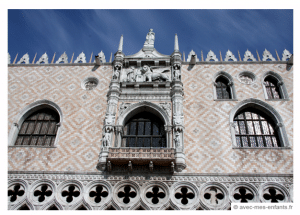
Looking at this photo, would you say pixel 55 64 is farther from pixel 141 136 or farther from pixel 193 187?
pixel 193 187

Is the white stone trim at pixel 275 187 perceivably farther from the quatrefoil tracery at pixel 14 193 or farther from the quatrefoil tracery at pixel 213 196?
the quatrefoil tracery at pixel 14 193

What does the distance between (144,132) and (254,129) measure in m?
5.23

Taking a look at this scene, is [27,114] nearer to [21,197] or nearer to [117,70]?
[21,197]

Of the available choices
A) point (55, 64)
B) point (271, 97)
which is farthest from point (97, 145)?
point (271, 97)

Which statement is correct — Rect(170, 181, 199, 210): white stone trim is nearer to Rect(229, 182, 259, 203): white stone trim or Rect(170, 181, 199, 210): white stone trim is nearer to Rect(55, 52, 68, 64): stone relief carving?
Rect(229, 182, 259, 203): white stone trim

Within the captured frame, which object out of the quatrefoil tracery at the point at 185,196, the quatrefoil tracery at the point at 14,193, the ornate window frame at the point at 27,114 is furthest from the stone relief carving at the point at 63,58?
the quatrefoil tracery at the point at 185,196

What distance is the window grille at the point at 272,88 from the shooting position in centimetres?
1398

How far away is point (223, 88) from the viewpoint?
14.6 meters

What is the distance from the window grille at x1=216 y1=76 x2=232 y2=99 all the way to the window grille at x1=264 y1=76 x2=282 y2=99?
1.98 m

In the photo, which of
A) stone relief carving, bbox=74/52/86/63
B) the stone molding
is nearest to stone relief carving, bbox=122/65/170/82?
stone relief carving, bbox=74/52/86/63

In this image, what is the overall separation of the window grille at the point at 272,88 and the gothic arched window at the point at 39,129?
1087 centimetres

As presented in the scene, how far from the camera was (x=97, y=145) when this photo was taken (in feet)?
41.0

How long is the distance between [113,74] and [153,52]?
111 inches

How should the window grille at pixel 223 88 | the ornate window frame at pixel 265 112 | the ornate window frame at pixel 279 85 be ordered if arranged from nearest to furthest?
the ornate window frame at pixel 265 112, the ornate window frame at pixel 279 85, the window grille at pixel 223 88
